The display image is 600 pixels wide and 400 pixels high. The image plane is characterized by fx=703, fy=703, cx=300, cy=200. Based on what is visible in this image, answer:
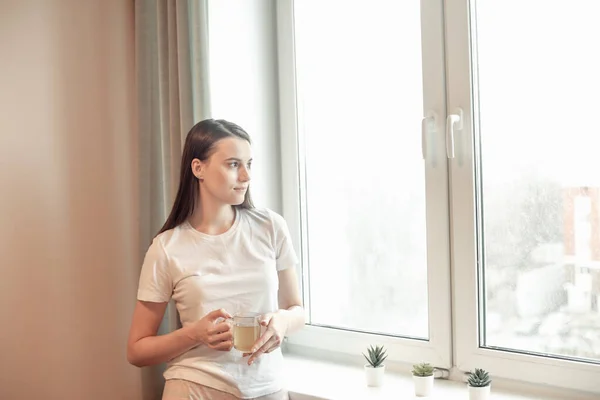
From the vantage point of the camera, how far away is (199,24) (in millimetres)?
2174

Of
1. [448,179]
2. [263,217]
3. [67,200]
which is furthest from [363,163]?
[67,200]

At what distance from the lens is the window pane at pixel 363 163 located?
85.2 inches

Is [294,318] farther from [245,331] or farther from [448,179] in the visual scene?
[448,179]

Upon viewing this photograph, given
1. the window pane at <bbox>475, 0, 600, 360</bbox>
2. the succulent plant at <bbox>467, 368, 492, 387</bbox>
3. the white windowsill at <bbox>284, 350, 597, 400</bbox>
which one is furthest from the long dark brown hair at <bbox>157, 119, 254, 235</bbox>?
the succulent plant at <bbox>467, 368, 492, 387</bbox>

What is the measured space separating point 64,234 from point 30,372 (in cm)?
46

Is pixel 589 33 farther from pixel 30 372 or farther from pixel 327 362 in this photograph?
pixel 30 372

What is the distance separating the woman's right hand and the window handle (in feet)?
2.54

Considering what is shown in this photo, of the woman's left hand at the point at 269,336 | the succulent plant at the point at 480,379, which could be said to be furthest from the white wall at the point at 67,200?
the succulent plant at the point at 480,379

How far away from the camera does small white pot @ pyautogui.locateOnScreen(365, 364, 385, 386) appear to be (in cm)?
202

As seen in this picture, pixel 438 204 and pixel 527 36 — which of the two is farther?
pixel 438 204

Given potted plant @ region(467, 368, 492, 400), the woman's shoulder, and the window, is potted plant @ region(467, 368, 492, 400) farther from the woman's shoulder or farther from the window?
the woman's shoulder

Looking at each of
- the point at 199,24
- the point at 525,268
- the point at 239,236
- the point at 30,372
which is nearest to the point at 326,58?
the point at 199,24

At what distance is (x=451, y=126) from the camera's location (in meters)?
1.99

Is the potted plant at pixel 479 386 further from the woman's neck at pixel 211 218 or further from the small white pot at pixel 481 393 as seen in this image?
the woman's neck at pixel 211 218
